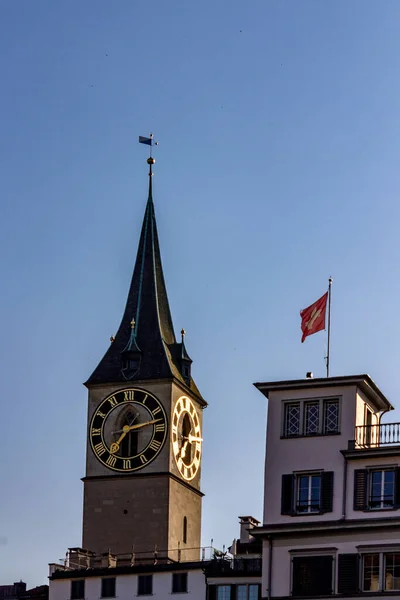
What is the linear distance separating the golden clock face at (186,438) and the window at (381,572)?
39.9 meters

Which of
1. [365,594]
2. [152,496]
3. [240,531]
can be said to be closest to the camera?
[365,594]

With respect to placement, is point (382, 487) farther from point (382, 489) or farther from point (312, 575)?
point (312, 575)

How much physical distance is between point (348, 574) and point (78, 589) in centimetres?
2176

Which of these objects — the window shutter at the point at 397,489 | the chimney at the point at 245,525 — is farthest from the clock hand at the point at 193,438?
the window shutter at the point at 397,489

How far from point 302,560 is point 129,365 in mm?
42481

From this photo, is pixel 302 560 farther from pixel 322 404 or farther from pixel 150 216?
pixel 150 216

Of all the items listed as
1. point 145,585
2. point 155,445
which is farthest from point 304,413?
point 155,445

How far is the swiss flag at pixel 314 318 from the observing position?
316 ft

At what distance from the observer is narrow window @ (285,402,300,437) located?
91.3 meters

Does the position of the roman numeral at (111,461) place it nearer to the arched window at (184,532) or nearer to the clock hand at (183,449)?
the clock hand at (183,449)

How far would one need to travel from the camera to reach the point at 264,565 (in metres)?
90.2

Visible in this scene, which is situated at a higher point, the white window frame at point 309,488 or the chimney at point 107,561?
the white window frame at point 309,488

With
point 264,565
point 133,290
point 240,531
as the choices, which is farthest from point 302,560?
point 133,290

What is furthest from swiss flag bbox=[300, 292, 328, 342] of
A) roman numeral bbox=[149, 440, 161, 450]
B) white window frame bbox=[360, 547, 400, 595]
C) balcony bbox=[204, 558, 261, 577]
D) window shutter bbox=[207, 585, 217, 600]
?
roman numeral bbox=[149, 440, 161, 450]
